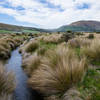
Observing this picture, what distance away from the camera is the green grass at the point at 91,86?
231 centimetres

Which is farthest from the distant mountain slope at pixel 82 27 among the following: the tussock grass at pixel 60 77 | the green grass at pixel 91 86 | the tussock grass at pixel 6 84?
the tussock grass at pixel 6 84

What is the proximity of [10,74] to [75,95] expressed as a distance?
6.46 feet

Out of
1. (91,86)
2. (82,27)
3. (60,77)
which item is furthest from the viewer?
(82,27)

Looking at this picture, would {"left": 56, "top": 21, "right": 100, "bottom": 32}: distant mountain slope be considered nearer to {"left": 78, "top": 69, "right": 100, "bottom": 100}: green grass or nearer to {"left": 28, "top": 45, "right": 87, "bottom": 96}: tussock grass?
{"left": 78, "top": 69, "right": 100, "bottom": 100}: green grass

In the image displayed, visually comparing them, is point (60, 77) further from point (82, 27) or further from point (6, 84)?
point (82, 27)

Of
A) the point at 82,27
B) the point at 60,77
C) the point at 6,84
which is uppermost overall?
the point at 82,27

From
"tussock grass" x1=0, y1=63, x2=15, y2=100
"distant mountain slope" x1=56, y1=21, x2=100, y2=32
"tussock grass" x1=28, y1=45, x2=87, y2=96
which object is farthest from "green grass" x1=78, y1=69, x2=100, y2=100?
"distant mountain slope" x1=56, y1=21, x2=100, y2=32

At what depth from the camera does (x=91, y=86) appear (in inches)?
103

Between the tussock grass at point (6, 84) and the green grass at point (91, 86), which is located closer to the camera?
the green grass at point (91, 86)

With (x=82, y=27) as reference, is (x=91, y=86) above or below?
below

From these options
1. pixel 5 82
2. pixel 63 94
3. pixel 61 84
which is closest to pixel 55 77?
pixel 61 84

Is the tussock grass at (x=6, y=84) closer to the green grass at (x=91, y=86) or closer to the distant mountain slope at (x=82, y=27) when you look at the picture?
the green grass at (x=91, y=86)

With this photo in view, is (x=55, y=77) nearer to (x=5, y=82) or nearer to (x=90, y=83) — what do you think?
(x=90, y=83)

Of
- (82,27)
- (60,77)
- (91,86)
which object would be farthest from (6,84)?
(82,27)
